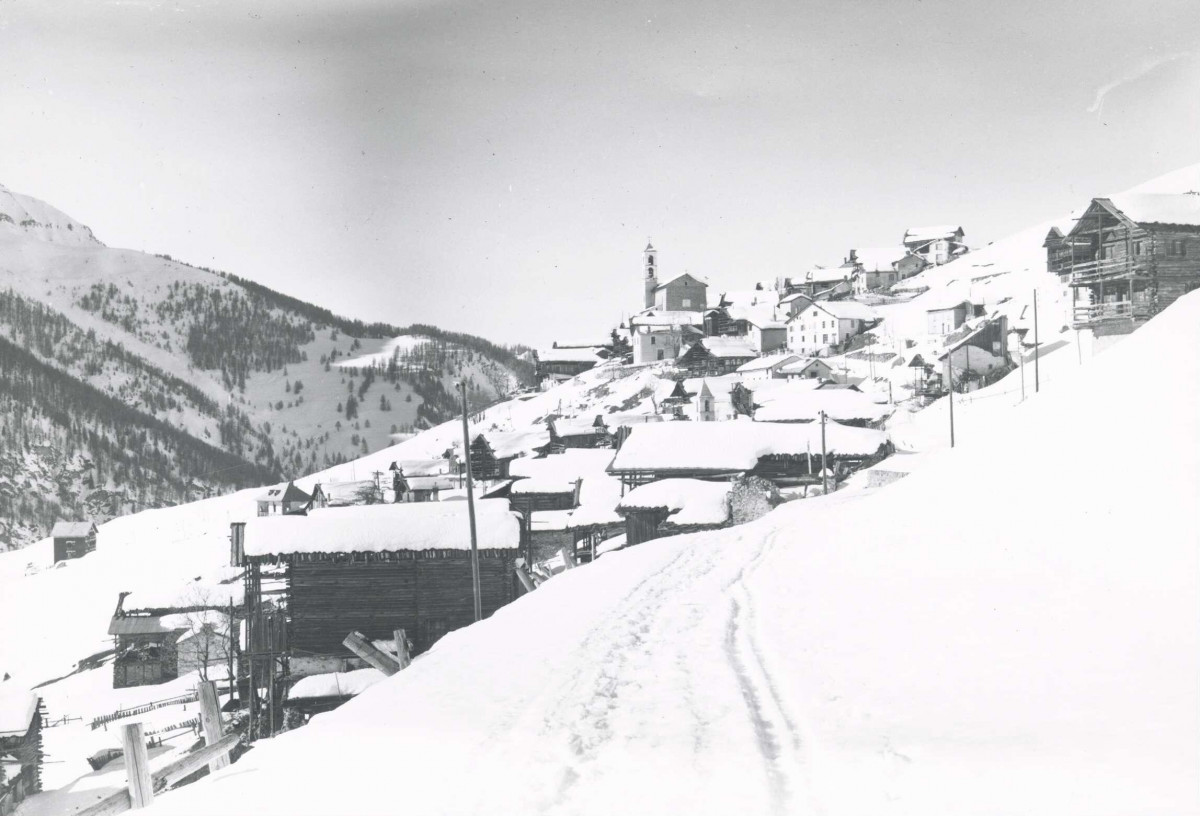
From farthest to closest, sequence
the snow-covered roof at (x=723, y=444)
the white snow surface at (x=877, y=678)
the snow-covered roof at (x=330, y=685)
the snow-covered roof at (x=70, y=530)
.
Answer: the snow-covered roof at (x=70, y=530), the snow-covered roof at (x=723, y=444), the snow-covered roof at (x=330, y=685), the white snow surface at (x=877, y=678)

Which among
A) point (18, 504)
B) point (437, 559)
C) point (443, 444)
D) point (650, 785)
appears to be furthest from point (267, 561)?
point (18, 504)

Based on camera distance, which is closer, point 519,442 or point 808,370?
point 519,442

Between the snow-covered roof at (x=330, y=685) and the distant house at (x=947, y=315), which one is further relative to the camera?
the distant house at (x=947, y=315)

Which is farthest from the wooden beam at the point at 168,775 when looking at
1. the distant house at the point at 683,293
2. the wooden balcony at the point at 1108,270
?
the distant house at the point at 683,293

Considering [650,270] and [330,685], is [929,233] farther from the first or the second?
[330,685]

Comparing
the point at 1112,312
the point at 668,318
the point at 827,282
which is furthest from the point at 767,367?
the point at 827,282

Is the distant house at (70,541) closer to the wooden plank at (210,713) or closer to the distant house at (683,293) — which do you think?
the wooden plank at (210,713)

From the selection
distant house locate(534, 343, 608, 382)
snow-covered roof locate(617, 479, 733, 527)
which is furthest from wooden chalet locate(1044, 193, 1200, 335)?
distant house locate(534, 343, 608, 382)
